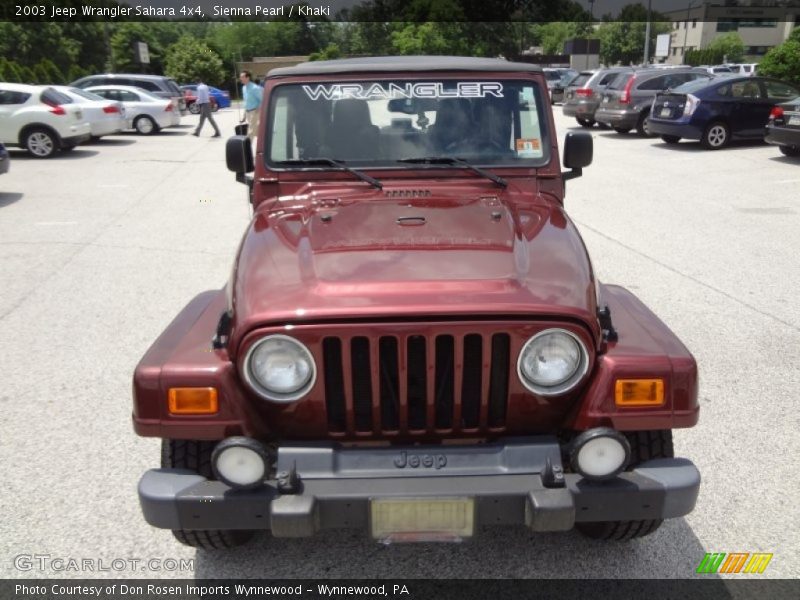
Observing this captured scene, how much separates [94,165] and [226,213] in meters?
6.55

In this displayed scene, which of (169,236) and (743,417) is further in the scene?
(169,236)

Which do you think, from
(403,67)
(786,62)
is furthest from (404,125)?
(786,62)

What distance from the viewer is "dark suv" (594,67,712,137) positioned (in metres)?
18.4

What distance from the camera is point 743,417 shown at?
13.7 feet

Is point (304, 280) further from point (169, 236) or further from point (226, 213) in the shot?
point (226, 213)

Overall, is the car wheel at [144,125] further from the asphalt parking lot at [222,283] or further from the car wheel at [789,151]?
the car wheel at [789,151]

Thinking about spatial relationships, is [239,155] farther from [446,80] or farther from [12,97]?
[12,97]

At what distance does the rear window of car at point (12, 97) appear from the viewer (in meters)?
15.5

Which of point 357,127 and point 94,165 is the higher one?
point 357,127

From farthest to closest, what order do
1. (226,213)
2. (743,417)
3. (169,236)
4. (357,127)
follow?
(226,213)
(169,236)
(743,417)
(357,127)

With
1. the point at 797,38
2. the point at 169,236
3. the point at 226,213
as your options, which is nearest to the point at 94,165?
the point at 226,213

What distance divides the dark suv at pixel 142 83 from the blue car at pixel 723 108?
14891mm
